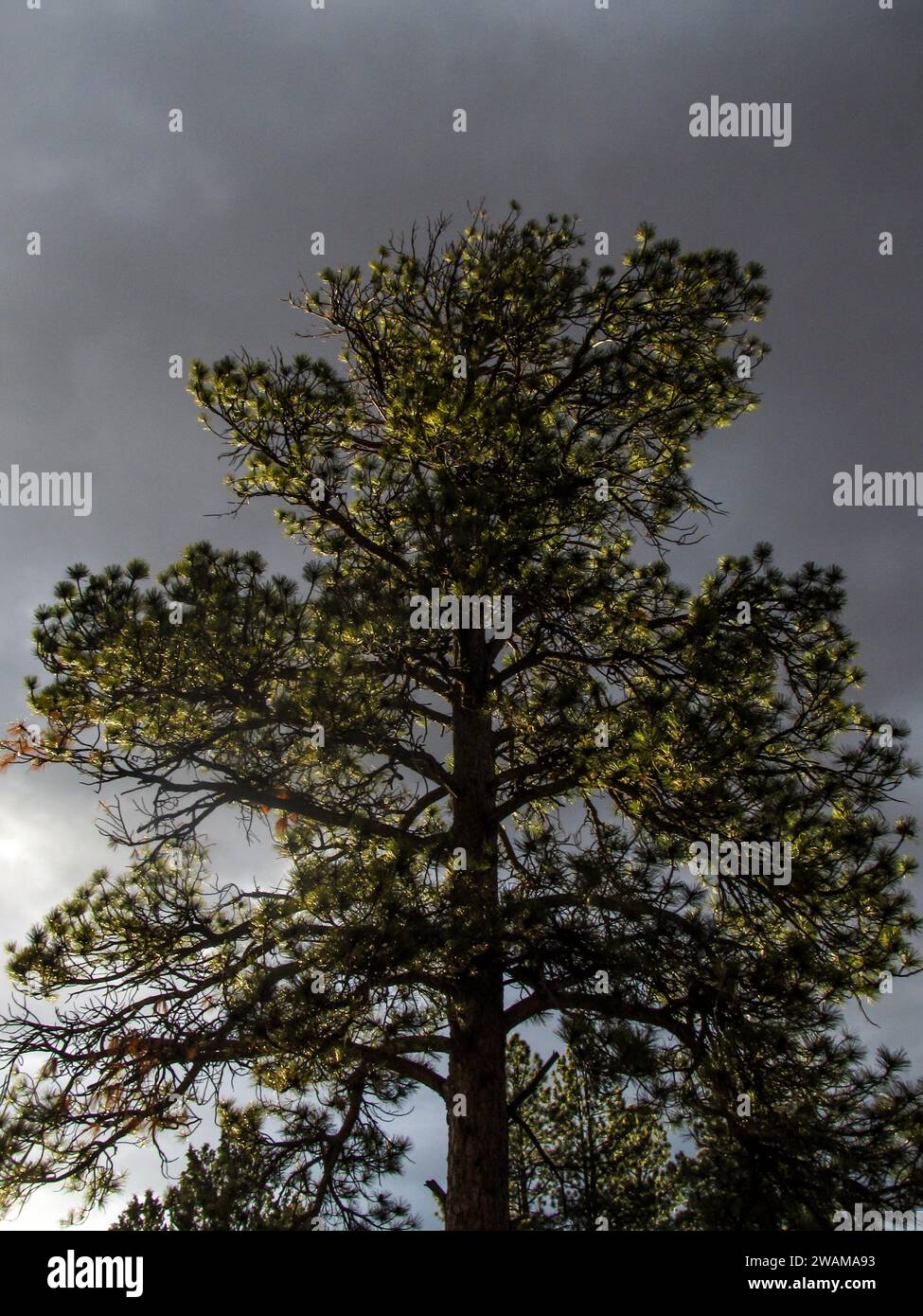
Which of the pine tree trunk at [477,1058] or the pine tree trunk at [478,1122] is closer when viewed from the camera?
the pine tree trunk at [477,1058]

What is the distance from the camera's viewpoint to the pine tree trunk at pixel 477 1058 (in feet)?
20.4

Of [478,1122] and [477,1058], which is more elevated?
[477,1058]

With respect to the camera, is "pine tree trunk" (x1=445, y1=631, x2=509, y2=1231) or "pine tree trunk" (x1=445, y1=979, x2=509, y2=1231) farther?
"pine tree trunk" (x1=445, y1=979, x2=509, y2=1231)

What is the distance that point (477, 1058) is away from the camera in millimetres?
6914

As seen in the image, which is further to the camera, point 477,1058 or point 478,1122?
point 477,1058

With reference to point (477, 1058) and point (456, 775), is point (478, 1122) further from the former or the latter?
point (456, 775)

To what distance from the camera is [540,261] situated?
9281 millimetres

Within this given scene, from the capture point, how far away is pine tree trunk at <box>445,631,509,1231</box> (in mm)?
6227

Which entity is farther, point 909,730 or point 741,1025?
point 909,730

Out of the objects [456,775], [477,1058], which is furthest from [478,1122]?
[456,775]
